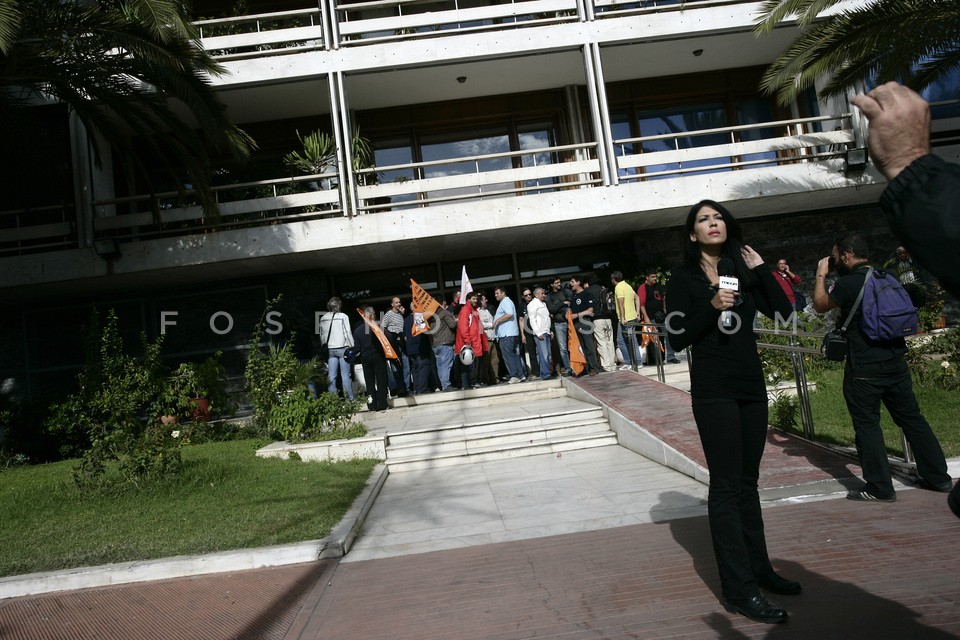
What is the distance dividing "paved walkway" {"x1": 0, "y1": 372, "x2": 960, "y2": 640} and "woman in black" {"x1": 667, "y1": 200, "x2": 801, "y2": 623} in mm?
249

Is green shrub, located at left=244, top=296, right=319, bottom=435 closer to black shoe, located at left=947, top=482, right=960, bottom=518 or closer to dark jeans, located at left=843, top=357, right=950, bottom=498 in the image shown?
dark jeans, located at left=843, top=357, right=950, bottom=498

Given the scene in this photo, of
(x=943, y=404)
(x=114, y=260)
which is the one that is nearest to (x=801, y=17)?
(x=943, y=404)

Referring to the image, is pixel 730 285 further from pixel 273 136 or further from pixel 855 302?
pixel 273 136

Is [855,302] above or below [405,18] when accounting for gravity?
below

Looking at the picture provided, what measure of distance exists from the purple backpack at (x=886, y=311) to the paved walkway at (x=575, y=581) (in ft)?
4.08

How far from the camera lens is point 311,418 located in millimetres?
9344

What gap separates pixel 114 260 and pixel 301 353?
398cm

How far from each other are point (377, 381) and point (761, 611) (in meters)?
9.55

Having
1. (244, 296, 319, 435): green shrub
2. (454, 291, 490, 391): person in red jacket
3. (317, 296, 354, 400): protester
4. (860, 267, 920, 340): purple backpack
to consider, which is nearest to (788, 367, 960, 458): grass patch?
(860, 267, 920, 340): purple backpack

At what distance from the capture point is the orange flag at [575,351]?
42.5ft

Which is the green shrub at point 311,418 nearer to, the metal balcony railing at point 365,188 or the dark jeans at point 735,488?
the metal balcony railing at point 365,188

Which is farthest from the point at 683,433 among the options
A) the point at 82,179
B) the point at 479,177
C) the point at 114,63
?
the point at 82,179

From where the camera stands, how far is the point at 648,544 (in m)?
4.72

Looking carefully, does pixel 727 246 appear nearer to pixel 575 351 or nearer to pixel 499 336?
pixel 575 351
